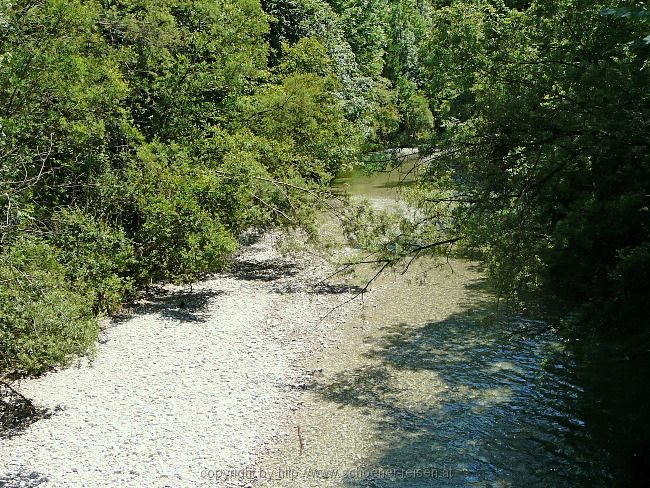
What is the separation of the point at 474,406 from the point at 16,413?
909 centimetres

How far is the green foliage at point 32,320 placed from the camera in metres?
10.4

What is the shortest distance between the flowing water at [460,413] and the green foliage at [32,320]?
171 inches

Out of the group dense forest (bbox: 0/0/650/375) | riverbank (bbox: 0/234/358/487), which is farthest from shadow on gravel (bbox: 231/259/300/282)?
dense forest (bbox: 0/0/650/375)

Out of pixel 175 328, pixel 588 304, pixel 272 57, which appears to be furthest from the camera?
pixel 272 57

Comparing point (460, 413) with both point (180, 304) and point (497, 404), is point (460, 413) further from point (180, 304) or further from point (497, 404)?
point (180, 304)

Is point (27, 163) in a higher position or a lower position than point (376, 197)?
higher

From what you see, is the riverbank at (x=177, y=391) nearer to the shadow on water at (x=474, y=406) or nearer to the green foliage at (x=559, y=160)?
the shadow on water at (x=474, y=406)

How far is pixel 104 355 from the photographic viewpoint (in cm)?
1413

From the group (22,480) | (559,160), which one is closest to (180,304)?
(22,480)

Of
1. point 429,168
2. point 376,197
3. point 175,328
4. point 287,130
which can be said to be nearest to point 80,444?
point 175,328

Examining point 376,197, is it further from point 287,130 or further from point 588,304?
point 588,304

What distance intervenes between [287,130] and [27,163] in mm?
10973

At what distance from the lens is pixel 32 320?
34.6ft

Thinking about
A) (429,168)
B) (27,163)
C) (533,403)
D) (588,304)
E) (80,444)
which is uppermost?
(27,163)
